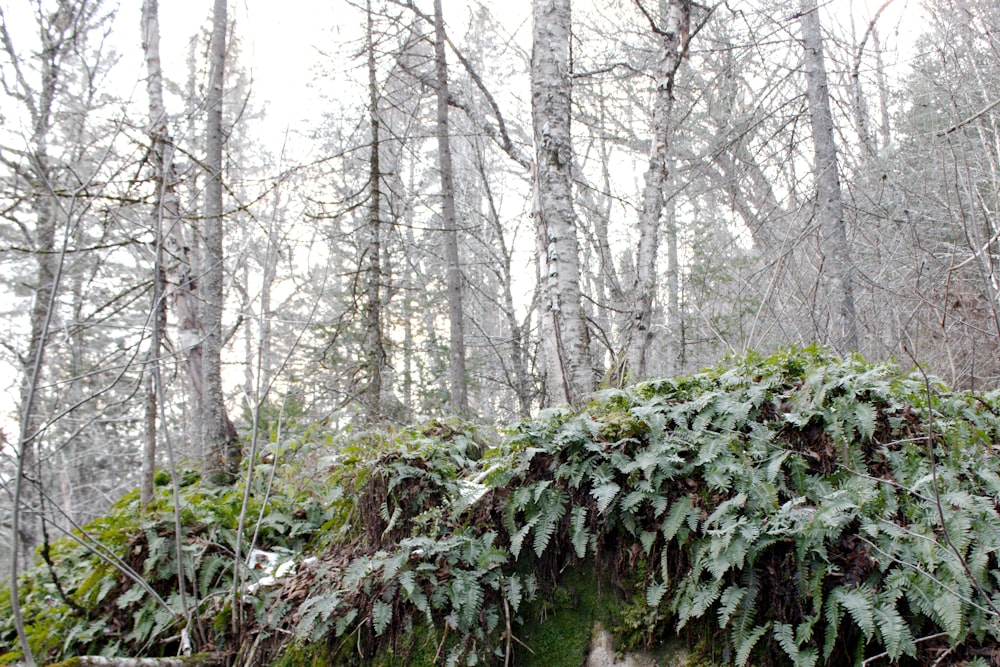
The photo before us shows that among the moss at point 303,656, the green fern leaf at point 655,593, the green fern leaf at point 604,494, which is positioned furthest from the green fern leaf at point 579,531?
the moss at point 303,656

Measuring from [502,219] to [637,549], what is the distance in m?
12.3

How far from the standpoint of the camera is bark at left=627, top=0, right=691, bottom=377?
643cm

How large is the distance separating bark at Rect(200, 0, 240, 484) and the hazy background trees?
1.6 inches

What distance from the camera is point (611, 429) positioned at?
142 inches

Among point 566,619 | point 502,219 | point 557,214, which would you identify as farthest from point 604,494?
point 502,219

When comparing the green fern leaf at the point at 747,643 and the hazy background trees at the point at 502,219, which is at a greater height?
the hazy background trees at the point at 502,219

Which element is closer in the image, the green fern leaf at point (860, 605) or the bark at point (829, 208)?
the green fern leaf at point (860, 605)

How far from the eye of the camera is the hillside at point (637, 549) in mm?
2771

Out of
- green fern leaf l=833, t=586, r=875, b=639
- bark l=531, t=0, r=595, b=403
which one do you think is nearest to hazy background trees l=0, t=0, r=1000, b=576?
bark l=531, t=0, r=595, b=403

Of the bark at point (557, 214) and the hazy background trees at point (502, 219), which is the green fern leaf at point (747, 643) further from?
the bark at point (557, 214)

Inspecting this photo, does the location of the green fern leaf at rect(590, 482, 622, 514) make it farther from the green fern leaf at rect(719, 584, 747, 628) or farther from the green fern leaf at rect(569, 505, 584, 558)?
the green fern leaf at rect(719, 584, 747, 628)

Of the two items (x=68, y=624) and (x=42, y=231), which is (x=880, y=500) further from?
(x=42, y=231)

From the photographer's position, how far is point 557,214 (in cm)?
584

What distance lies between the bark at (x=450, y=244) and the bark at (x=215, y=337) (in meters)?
3.03
